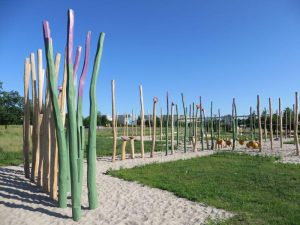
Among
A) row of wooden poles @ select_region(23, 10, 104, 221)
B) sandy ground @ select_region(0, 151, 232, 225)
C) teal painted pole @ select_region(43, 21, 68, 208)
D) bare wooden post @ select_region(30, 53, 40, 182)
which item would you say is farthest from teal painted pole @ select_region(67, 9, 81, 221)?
bare wooden post @ select_region(30, 53, 40, 182)

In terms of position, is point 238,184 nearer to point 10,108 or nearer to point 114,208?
point 114,208

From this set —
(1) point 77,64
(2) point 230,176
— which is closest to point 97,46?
(1) point 77,64

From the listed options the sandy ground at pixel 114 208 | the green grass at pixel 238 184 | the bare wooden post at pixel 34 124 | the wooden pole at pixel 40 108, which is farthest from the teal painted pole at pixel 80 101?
the bare wooden post at pixel 34 124

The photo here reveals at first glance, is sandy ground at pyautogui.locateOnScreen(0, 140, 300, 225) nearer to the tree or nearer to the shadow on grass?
the shadow on grass

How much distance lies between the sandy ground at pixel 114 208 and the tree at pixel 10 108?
134ft

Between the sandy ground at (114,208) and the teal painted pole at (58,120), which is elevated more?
the teal painted pole at (58,120)

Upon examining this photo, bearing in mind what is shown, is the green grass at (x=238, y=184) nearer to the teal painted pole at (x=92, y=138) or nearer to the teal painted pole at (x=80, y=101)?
the teal painted pole at (x=92, y=138)

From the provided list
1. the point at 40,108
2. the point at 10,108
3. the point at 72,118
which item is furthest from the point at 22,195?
the point at 10,108

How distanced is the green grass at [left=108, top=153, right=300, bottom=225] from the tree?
39.3 meters

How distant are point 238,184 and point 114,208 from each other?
11.4 ft

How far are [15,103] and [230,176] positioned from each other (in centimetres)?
4652

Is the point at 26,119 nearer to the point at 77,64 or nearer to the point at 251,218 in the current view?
the point at 77,64

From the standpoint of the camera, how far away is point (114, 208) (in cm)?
612

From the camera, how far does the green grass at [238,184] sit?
5.79 m
